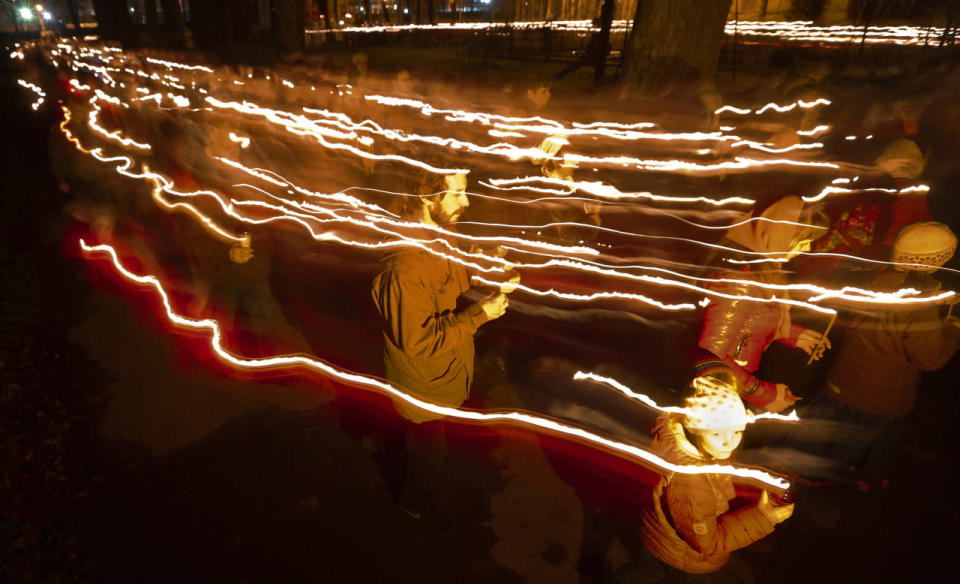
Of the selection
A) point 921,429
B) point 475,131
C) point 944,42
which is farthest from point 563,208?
point 944,42

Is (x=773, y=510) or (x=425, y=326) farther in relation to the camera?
(x=425, y=326)

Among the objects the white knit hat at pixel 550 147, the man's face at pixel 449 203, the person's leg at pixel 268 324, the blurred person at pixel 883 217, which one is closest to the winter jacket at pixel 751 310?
the man's face at pixel 449 203

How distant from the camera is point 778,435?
3848 millimetres

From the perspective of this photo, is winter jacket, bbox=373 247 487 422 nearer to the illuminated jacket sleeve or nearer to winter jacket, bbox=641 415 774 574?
the illuminated jacket sleeve

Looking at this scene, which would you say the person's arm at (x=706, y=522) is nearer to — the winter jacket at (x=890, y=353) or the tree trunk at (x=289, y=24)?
the winter jacket at (x=890, y=353)

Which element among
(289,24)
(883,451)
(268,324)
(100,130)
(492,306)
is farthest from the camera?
(289,24)

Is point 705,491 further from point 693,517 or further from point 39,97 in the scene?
point 39,97

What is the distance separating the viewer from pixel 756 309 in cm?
294

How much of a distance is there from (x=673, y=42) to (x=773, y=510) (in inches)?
345

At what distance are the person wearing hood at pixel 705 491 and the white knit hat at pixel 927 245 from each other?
1.67m

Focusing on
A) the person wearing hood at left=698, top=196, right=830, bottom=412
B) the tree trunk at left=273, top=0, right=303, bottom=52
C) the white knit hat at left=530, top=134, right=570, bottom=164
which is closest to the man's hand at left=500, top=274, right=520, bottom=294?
the person wearing hood at left=698, top=196, right=830, bottom=412

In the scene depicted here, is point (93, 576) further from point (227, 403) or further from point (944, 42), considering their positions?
point (944, 42)

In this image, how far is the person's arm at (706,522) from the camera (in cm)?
224

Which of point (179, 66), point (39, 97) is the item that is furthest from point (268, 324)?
point (39, 97)
